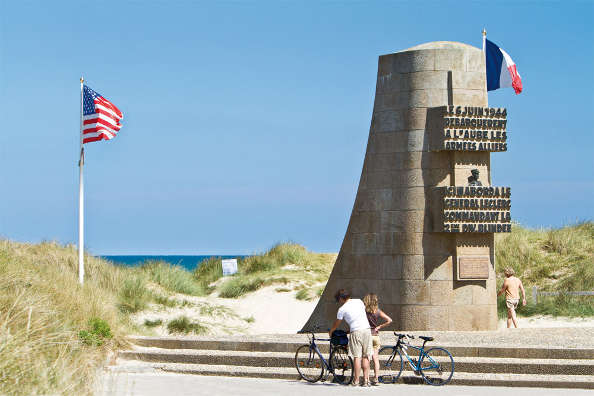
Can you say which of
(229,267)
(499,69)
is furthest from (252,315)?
(499,69)

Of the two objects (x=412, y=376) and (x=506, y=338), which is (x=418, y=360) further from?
(x=506, y=338)

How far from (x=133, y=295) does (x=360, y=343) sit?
41.7ft

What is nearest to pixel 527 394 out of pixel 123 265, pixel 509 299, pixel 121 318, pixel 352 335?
pixel 352 335

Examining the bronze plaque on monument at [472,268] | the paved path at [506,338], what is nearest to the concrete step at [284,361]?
the paved path at [506,338]

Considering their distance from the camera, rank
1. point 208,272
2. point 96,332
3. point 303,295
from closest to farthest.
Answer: point 96,332 → point 303,295 → point 208,272

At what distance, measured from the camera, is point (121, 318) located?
21.6 meters

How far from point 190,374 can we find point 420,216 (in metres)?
5.84

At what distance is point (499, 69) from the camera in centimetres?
2112

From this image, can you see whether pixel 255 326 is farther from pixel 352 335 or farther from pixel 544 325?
pixel 352 335

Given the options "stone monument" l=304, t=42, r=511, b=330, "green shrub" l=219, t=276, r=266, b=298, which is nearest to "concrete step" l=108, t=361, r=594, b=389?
"stone monument" l=304, t=42, r=511, b=330

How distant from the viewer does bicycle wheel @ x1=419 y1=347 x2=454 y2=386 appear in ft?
47.0

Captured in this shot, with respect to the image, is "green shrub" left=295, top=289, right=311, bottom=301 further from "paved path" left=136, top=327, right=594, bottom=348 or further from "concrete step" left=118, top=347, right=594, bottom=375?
"concrete step" left=118, top=347, right=594, bottom=375

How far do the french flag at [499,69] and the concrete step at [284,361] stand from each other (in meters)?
8.25

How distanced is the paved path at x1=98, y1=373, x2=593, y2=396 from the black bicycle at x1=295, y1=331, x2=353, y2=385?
0.75 ft
